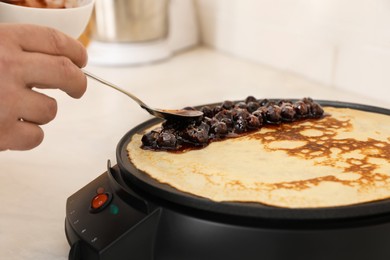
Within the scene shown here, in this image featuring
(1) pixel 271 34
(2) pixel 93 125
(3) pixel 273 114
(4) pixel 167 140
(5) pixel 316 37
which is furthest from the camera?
(1) pixel 271 34

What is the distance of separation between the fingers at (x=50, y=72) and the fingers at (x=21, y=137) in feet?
0.21

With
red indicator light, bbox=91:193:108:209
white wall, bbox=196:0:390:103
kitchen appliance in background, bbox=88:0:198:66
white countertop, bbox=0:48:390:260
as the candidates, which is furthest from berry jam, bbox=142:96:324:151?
kitchen appliance in background, bbox=88:0:198:66

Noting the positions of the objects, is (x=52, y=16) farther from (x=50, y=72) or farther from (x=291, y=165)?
(x=291, y=165)

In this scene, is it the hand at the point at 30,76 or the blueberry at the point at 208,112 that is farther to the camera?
the blueberry at the point at 208,112

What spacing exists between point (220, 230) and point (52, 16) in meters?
0.55

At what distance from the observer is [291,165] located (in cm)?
96

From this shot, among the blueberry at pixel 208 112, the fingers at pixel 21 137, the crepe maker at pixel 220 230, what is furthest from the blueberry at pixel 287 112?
the fingers at pixel 21 137

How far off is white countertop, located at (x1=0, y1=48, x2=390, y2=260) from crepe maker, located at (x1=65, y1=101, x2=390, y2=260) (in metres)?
0.17

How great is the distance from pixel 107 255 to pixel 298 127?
0.50m

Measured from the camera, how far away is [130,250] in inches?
33.3

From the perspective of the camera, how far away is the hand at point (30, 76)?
83 cm

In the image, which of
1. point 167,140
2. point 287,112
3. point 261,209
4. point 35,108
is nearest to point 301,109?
point 287,112

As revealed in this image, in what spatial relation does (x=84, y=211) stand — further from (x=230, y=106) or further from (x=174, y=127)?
(x=230, y=106)

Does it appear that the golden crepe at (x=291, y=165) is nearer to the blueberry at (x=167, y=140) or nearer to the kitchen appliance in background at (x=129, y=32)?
the blueberry at (x=167, y=140)
